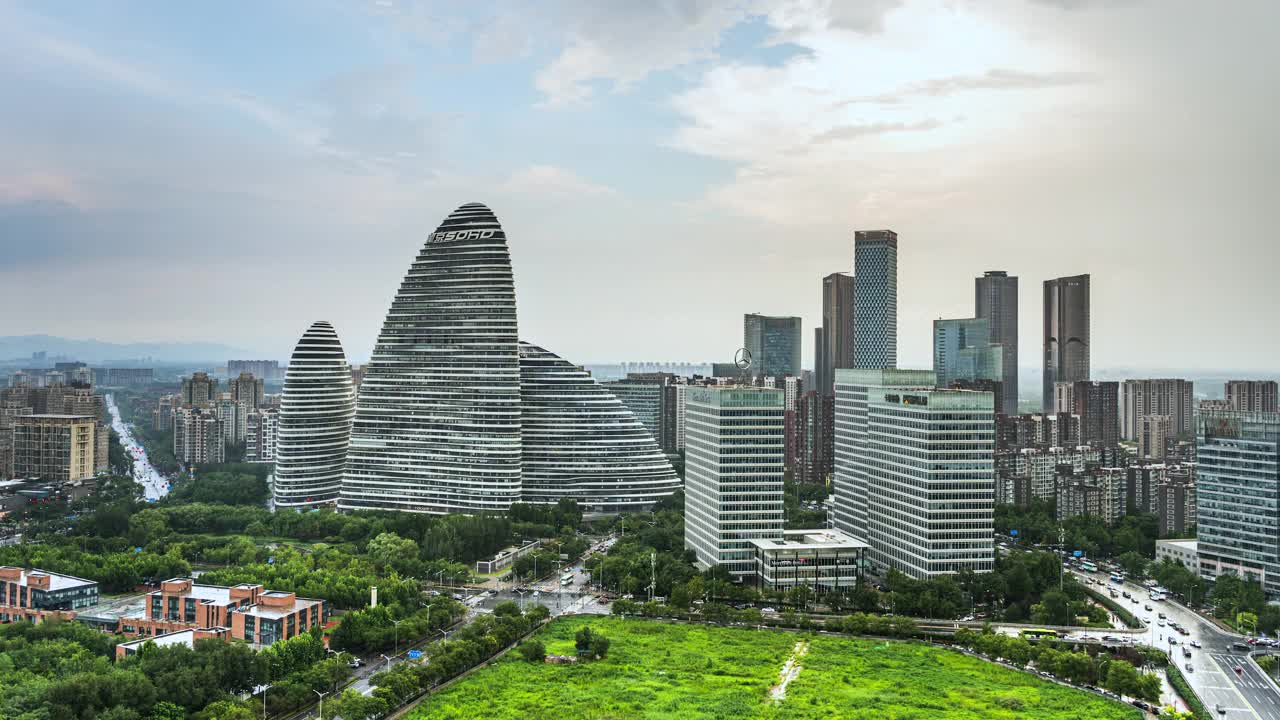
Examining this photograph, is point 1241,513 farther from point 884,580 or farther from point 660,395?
point 660,395

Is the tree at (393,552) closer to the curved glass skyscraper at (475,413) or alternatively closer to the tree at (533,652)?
the curved glass skyscraper at (475,413)

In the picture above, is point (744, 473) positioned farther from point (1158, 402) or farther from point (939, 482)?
point (1158, 402)

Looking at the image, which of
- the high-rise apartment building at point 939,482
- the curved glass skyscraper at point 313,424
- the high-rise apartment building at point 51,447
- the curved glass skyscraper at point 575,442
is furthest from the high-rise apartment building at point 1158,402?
the high-rise apartment building at point 51,447

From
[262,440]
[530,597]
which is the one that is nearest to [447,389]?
[530,597]

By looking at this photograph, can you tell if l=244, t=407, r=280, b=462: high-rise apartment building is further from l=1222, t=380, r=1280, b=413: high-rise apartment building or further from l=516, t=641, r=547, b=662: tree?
l=1222, t=380, r=1280, b=413: high-rise apartment building

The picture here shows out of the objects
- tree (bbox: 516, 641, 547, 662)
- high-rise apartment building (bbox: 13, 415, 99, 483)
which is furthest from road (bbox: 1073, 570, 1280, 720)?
high-rise apartment building (bbox: 13, 415, 99, 483)

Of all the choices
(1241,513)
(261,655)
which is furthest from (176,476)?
(1241,513)
